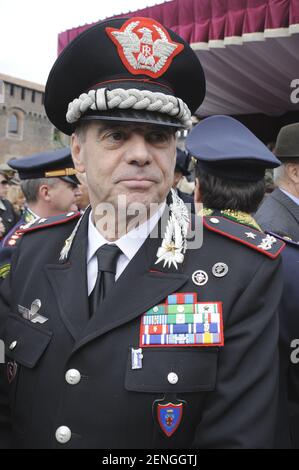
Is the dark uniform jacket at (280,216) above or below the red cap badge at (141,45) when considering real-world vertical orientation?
below

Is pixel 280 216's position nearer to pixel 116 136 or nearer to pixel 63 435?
pixel 116 136

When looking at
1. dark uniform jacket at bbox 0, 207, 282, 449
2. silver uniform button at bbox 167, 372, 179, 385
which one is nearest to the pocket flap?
dark uniform jacket at bbox 0, 207, 282, 449

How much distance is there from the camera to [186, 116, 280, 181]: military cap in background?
2.34 meters

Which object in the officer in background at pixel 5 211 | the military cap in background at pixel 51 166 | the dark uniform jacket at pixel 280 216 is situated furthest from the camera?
the officer in background at pixel 5 211

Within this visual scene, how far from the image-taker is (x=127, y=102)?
62.4 inches

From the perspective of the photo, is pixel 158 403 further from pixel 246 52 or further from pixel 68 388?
pixel 246 52

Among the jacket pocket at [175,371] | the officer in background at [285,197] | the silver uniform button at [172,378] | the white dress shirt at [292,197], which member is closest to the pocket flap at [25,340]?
the jacket pocket at [175,371]

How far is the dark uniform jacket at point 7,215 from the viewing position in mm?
6227

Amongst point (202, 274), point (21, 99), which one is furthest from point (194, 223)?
point (21, 99)

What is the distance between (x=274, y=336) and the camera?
1.52 m

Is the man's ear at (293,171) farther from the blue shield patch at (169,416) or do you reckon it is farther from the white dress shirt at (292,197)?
the blue shield patch at (169,416)

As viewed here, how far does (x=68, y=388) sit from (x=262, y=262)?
2.39ft

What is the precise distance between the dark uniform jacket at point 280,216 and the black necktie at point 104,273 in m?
1.20

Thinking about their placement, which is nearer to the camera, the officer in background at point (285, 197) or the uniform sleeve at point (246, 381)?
the uniform sleeve at point (246, 381)
